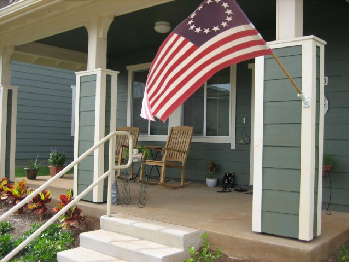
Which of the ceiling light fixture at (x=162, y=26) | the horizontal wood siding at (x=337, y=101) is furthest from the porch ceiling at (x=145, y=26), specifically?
the horizontal wood siding at (x=337, y=101)

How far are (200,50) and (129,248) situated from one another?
1.68 m

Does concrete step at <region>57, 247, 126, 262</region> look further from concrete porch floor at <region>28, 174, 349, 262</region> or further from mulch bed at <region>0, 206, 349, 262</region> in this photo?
concrete porch floor at <region>28, 174, 349, 262</region>

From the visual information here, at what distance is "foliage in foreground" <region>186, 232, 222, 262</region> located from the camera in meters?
2.97

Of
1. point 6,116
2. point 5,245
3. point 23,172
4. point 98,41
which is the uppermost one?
point 98,41

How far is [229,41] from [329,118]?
8.15ft

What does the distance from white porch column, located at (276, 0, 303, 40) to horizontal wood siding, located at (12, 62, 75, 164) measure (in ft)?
26.8

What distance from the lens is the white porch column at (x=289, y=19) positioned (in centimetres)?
299

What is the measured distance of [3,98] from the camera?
613cm

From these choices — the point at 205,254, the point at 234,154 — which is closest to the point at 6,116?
the point at 234,154

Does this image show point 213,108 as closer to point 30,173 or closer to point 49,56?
point 49,56

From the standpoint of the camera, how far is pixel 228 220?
360cm

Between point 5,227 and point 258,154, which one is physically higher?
point 258,154

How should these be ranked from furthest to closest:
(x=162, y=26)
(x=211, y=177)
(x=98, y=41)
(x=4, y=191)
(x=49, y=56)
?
1. (x=49, y=56)
2. (x=211, y=177)
3. (x=162, y=26)
4. (x=4, y=191)
5. (x=98, y=41)

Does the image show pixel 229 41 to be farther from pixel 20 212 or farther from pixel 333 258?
pixel 20 212
